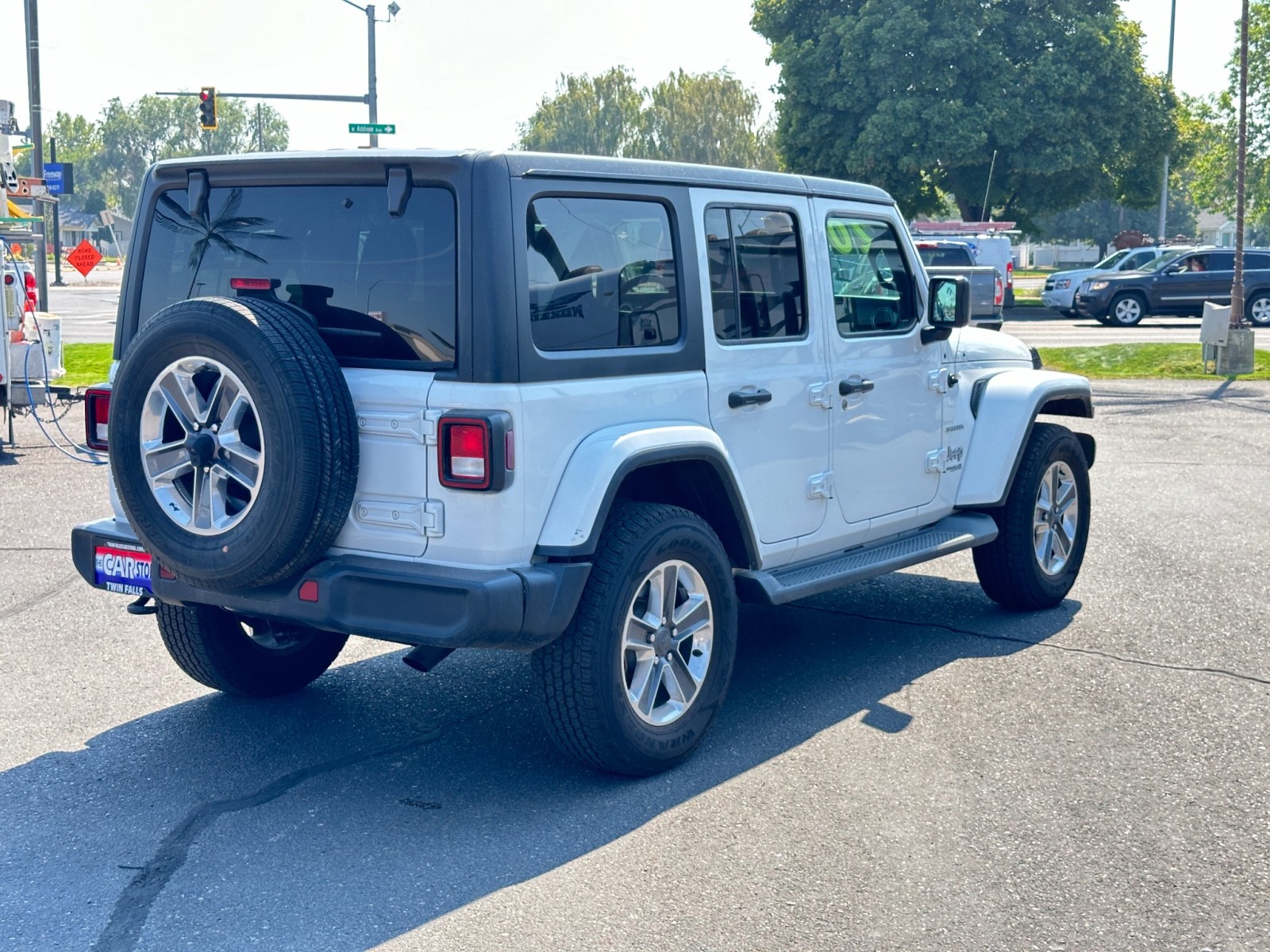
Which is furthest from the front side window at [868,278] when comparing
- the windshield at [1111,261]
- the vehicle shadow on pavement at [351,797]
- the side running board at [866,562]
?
the windshield at [1111,261]

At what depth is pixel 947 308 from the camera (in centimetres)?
632

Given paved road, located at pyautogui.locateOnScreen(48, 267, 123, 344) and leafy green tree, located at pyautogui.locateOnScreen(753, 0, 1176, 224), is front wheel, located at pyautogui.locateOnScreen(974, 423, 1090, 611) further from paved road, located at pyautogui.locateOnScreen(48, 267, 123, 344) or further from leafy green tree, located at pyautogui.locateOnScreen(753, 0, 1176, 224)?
leafy green tree, located at pyautogui.locateOnScreen(753, 0, 1176, 224)

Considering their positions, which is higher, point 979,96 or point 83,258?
point 979,96

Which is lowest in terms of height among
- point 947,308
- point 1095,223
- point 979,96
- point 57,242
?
point 947,308

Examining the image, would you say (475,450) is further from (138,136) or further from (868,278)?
(138,136)

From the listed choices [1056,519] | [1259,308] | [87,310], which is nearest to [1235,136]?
[1259,308]

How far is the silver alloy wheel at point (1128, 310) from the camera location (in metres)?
31.0

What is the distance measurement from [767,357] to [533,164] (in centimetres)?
129

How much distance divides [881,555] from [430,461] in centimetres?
233

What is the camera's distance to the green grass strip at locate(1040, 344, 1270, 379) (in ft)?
62.8

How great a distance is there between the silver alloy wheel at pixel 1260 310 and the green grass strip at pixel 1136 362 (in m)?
9.49

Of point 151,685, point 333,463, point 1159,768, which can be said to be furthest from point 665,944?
point 151,685

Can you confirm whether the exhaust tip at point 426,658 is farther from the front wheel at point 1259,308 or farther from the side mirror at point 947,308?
the front wheel at point 1259,308

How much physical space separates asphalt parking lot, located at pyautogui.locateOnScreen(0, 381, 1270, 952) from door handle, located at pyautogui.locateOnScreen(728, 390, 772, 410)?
116 centimetres
